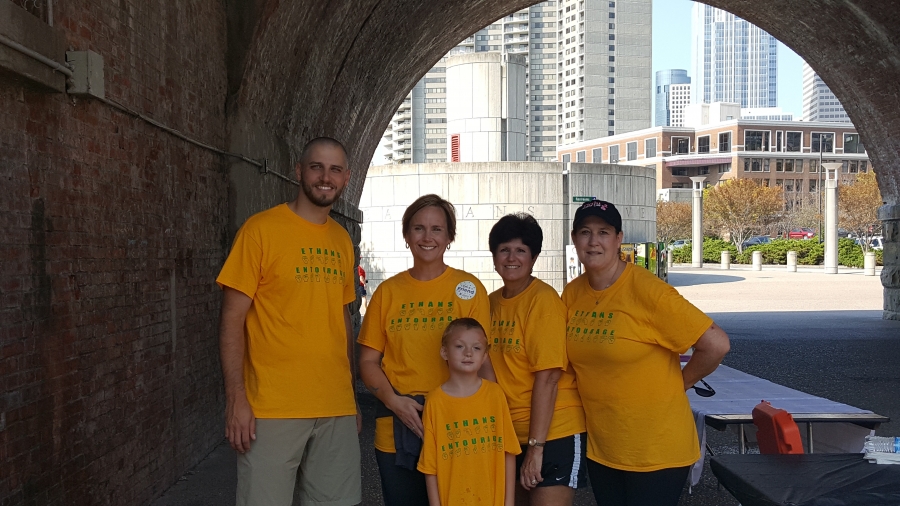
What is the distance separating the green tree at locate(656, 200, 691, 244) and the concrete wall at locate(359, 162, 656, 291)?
40.1 meters

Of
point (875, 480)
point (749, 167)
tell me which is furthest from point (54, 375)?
point (749, 167)

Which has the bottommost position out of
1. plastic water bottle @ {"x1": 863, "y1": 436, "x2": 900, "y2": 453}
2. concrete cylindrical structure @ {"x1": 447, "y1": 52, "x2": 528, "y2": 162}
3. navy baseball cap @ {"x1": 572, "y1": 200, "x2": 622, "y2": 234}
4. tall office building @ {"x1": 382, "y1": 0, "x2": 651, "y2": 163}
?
plastic water bottle @ {"x1": 863, "y1": 436, "x2": 900, "y2": 453}

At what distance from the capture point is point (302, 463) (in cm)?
362

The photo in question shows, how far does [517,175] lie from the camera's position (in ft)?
76.1

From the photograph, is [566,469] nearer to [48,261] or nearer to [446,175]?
[48,261]

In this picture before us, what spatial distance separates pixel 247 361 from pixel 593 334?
1388mm

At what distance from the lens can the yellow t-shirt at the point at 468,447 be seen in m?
3.38

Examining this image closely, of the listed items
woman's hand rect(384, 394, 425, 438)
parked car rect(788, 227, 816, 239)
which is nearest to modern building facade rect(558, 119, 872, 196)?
parked car rect(788, 227, 816, 239)

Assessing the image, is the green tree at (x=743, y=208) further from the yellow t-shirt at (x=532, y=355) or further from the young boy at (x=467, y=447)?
the young boy at (x=467, y=447)

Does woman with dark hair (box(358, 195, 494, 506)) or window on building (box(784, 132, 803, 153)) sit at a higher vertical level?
window on building (box(784, 132, 803, 153))

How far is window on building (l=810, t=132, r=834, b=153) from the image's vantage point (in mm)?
88062

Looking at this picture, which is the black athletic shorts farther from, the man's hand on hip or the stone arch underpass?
the stone arch underpass

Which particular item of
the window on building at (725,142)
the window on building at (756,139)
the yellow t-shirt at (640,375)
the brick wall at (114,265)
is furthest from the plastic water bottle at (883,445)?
the window on building at (756,139)

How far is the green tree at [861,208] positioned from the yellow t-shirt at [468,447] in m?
47.2
